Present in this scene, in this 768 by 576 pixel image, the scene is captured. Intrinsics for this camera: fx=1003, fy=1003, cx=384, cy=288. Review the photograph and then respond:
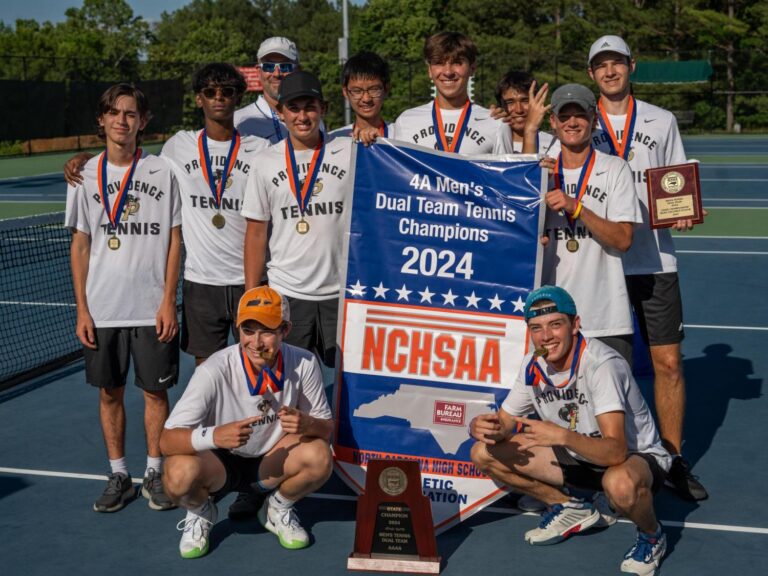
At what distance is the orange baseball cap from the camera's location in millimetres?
5305

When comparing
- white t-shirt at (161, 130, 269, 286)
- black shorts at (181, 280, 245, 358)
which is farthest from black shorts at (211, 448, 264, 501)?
white t-shirt at (161, 130, 269, 286)

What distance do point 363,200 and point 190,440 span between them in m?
1.71

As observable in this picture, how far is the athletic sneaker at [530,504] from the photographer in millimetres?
6074

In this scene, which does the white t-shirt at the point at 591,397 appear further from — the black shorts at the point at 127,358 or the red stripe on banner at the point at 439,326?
the black shorts at the point at 127,358

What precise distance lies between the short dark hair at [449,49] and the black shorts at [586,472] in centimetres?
245

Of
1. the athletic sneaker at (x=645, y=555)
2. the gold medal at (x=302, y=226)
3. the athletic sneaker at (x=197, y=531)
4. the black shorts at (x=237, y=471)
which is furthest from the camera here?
the gold medal at (x=302, y=226)

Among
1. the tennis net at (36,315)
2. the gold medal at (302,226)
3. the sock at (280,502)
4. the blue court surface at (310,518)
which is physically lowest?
the blue court surface at (310,518)

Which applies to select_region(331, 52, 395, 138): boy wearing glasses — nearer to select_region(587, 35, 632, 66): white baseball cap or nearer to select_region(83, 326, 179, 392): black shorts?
select_region(587, 35, 632, 66): white baseball cap

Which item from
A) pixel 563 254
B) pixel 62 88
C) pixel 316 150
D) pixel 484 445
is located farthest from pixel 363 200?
pixel 62 88

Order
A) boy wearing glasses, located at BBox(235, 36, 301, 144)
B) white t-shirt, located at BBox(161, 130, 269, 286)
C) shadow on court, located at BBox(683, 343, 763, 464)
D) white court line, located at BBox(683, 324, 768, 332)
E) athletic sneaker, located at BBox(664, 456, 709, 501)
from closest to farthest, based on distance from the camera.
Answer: athletic sneaker, located at BBox(664, 456, 709, 501) → white t-shirt, located at BBox(161, 130, 269, 286) → boy wearing glasses, located at BBox(235, 36, 301, 144) → shadow on court, located at BBox(683, 343, 763, 464) → white court line, located at BBox(683, 324, 768, 332)

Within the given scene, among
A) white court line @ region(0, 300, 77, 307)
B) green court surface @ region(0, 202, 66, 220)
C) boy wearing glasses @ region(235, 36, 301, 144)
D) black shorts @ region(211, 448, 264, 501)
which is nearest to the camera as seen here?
black shorts @ region(211, 448, 264, 501)

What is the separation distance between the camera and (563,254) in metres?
5.92

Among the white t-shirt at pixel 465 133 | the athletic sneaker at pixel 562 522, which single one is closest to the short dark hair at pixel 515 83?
the white t-shirt at pixel 465 133

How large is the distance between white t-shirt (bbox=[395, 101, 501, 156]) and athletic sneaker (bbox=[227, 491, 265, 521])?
7.86 ft
